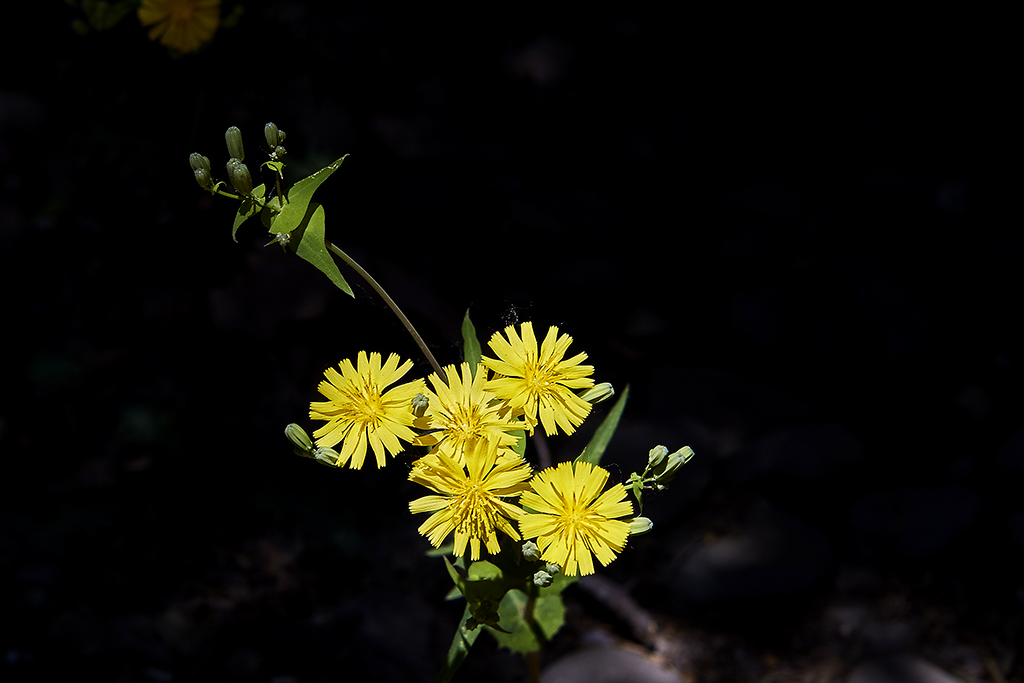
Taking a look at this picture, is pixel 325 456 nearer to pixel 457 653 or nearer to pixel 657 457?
pixel 457 653

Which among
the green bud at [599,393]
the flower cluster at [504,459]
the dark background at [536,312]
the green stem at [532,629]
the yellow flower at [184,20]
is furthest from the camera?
the dark background at [536,312]

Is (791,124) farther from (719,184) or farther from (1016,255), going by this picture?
(1016,255)

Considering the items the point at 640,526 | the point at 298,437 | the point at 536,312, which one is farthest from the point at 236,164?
the point at 536,312

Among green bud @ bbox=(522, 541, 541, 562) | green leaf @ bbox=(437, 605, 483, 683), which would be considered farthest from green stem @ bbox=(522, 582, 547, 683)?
green bud @ bbox=(522, 541, 541, 562)

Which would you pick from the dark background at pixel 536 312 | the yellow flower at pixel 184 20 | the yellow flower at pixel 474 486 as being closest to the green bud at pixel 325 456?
the yellow flower at pixel 474 486

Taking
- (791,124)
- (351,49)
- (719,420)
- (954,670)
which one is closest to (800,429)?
(719,420)

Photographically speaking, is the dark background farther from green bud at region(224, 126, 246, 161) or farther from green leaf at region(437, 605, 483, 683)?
green leaf at region(437, 605, 483, 683)

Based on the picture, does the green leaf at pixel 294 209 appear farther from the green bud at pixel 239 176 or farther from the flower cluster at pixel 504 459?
the flower cluster at pixel 504 459
